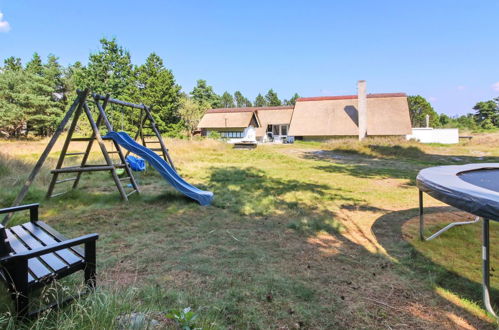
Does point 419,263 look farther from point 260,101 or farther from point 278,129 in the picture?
point 260,101

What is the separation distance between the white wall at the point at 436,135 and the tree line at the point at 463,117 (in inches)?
861

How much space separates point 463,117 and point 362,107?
4200 centimetres

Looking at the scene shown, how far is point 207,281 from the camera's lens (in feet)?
7.94

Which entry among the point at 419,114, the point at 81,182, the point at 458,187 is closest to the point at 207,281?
the point at 458,187

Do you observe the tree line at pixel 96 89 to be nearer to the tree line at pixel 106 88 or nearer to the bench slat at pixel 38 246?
the tree line at pixel 106 88

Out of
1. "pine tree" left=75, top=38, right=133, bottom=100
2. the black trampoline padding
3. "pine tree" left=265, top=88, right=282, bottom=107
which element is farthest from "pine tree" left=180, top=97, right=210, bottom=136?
"pine tree" left=265, top=88, right=282, bottom=107

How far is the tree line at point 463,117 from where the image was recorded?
4791 centimetres

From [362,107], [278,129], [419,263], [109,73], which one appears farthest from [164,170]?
[109,73]

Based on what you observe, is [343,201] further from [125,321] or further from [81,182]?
[81,182]

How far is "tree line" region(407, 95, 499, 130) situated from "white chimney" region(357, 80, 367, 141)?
1033 inches

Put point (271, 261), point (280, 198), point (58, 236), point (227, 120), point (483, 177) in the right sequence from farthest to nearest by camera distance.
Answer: point (227, 120), point (280, 198), point (483, 177), point (271, 261), point (58, 236)

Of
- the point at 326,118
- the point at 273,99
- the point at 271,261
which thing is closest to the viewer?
the point at 271,261

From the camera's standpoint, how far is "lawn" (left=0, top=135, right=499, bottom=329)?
1948mm

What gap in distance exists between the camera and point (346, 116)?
100 feet
